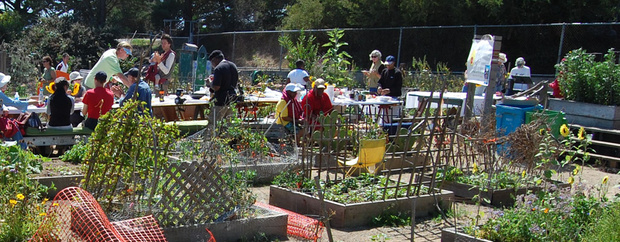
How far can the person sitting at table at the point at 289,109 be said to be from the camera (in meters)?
9.45

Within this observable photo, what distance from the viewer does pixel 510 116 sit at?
32.8ft

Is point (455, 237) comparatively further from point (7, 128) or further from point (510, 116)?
point (7, 128)

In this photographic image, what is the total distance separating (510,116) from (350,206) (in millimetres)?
4785

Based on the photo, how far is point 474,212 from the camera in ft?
23.0

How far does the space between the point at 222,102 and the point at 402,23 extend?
1648 centimetres

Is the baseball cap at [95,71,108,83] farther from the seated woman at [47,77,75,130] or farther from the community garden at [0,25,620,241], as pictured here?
the community garden at [0,25,620,241]

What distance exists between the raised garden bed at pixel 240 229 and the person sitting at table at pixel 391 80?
266 inches

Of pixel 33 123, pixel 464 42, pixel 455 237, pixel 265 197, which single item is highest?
pixel 464 42

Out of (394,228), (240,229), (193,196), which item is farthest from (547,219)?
(193,196)

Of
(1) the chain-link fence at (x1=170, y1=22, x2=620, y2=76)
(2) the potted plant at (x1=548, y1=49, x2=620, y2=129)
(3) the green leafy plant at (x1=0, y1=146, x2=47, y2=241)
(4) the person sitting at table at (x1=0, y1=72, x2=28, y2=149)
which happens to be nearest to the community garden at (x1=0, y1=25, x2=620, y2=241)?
(3) the green leafy plant at (x1=0, y1=146, x2=47, y2=241)

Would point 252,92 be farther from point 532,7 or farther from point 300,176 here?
point 532,7

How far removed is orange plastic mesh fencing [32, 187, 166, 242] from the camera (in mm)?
4312

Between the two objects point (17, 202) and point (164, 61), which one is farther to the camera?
point (164, 61)

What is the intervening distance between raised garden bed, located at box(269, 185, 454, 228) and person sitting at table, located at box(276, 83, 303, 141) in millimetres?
2694
